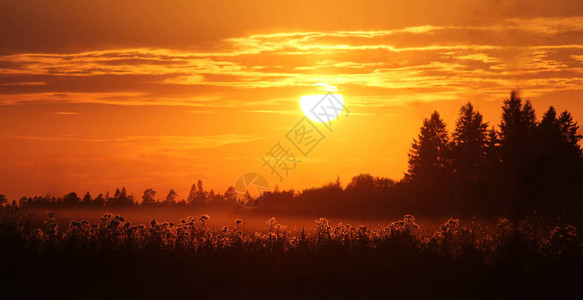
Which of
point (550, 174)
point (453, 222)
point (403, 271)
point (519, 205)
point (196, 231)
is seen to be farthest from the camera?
point (550, 174)

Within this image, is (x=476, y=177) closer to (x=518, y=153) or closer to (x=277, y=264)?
(x=518, y=153)

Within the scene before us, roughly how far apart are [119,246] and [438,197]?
40.9 metres

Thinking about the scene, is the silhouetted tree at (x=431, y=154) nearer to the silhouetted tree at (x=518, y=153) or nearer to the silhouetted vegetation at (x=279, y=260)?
the silhouetted tree at (x=518, y=153)

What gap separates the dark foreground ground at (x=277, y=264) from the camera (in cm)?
1253

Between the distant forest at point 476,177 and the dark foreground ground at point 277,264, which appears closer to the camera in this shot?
the dark foreground ground at point 277,264

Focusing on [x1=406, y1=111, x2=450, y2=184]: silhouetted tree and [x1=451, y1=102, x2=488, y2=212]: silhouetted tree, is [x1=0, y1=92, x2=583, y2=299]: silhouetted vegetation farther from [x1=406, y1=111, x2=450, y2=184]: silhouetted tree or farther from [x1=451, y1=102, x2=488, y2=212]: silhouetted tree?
[x1=406, y1=111, x2=450, y2=184]: silhouetted tree

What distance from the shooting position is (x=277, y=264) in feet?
46.0

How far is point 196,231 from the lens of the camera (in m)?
15.8

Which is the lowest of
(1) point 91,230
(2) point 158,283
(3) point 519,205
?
(2) point 158,283

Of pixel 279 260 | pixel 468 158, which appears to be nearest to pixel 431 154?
pixel 468 158

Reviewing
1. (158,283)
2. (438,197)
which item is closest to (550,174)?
(438,197)

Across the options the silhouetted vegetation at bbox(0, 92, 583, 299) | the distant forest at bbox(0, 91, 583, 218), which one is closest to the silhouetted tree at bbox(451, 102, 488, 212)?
the distant forest at bbox(0, 91, 583, 218)

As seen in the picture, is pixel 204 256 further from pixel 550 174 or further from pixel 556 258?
pixel 550 174

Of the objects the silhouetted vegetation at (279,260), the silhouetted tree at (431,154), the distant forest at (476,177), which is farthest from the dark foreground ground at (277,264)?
the silhouetted tree at (431,154)
